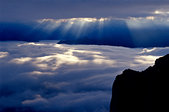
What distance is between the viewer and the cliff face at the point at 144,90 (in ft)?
134

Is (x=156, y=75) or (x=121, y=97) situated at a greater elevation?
(x=156, y=75)

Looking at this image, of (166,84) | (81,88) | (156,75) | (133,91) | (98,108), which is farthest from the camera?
(81,88)

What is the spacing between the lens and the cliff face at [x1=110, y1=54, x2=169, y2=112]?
134ft

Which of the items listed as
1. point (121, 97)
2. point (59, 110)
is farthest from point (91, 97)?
point (121, 97)

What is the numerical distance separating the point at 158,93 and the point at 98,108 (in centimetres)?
12545

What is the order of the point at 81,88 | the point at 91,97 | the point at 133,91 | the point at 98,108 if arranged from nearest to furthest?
the point at 133,91 → the point at 98,108 → the point at 91,97 → the point at 81,88

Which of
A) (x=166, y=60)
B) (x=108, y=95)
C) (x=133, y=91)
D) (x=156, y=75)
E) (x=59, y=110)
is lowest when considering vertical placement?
(x=59, y=110)

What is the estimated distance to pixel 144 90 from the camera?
46562mm

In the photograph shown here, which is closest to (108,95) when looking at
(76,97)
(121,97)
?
(76,97)

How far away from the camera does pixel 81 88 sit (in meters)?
200

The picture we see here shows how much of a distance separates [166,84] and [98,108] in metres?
126

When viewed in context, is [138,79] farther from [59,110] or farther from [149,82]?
[59,110]

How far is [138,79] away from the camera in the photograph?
161 feet

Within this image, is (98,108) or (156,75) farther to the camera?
(98,108)
